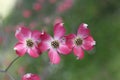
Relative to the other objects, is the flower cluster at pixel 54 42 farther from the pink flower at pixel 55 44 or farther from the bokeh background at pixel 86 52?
the bokeh background at pixel 86 52

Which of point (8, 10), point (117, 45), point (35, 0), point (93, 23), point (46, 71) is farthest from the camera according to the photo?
point (8, 10)

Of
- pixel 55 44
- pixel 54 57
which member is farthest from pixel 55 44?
pixel 54 57

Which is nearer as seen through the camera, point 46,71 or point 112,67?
point 46,71

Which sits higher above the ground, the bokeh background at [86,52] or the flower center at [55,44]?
the bokeh background at [86,52]

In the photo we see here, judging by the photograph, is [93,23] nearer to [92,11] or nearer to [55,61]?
Answer: [92,11]

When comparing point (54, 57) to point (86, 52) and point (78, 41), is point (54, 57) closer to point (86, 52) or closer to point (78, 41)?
point (78, 41)

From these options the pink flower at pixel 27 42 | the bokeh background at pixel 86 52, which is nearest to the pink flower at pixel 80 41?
the pink flower at pixel 27 42

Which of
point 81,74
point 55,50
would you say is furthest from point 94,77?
point 55,50
